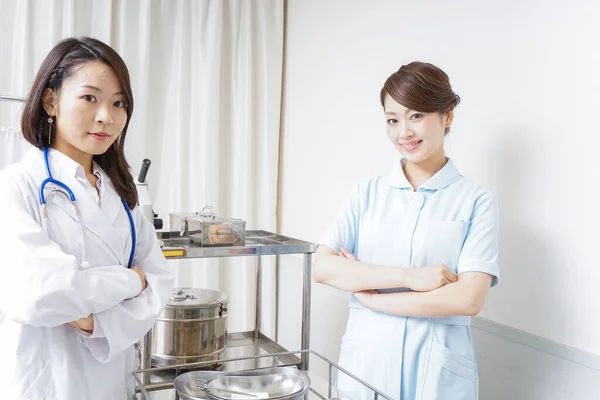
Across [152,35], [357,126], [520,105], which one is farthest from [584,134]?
[152,35]

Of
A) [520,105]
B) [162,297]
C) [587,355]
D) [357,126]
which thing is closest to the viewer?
[162,297]

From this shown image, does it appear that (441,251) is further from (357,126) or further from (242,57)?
(242,57)

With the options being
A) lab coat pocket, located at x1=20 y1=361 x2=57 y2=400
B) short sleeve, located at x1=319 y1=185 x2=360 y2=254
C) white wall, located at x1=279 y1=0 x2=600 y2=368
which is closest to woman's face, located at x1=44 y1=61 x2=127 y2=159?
lab coat pocket, located at x1=20 y1=361 x2=57 y2=400

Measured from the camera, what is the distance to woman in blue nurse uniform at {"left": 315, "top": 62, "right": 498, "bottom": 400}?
147cm

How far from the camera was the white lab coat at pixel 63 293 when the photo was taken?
1067mm

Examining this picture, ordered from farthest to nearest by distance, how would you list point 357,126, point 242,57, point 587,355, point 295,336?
point 242,57, point 295,336, point 357,126, point 587,355

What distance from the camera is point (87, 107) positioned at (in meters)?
1.22

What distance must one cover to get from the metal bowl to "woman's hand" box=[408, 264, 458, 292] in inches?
17.4

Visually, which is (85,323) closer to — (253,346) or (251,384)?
(251,384)

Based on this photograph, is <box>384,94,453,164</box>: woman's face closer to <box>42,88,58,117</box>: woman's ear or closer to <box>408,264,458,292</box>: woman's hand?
<box>408,264,458,292</box>: woman's hand

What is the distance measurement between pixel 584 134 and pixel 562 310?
49 centimetres

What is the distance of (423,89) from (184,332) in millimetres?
974

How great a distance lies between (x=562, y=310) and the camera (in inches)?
62.4

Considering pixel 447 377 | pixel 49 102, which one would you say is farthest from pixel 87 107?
pixel 447 377
